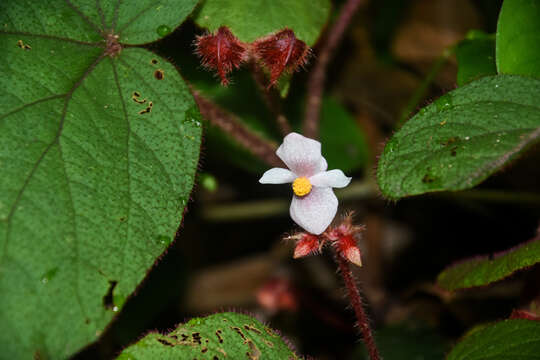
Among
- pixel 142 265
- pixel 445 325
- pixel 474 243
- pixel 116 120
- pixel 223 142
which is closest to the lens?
pixel 142 265

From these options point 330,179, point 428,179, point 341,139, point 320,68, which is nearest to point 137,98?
point 330,179

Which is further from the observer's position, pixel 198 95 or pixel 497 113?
pixel 198 95

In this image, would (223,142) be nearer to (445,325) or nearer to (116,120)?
(116,120)

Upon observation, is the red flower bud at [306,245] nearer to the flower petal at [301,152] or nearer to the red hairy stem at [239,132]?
the flower petal at [301,152]

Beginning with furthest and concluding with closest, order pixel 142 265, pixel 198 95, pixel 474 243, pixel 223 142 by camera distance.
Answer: pixel 474 243 → pixel 223 142 → pixel 198 95 → pixel 142 265

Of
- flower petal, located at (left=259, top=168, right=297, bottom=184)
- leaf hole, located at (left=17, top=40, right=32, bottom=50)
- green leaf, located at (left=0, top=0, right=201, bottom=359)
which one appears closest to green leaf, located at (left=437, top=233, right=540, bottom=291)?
flower petal, located at (left=259, top=168, right=297, bottom=184)

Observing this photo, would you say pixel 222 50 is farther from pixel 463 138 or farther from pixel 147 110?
pixel 463 138

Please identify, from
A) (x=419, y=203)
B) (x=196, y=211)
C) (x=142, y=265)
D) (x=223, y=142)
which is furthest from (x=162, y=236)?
(x=419, y=203)
